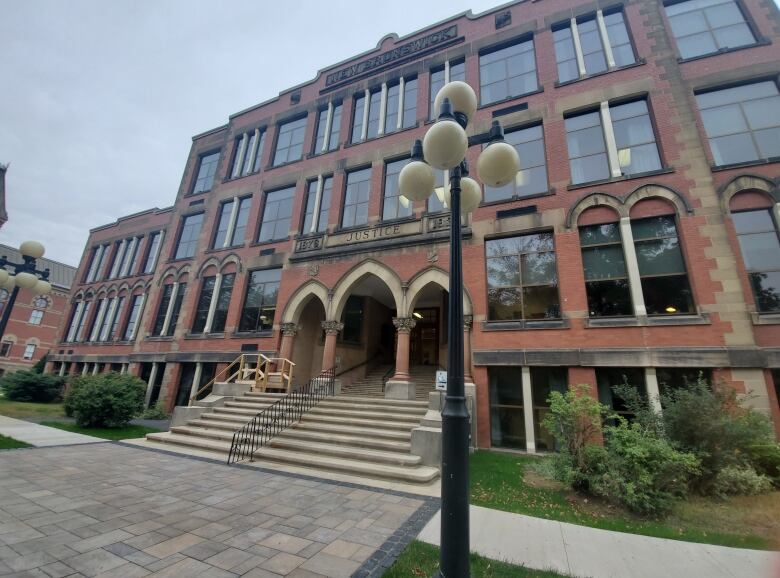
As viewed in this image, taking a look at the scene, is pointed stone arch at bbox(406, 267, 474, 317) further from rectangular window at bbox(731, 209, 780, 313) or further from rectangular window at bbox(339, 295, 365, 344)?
rectangular window at bbox(731, 209, 780, 313)

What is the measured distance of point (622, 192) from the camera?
11.1m

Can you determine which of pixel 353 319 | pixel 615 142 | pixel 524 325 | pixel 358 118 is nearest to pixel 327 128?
pixel 358 118

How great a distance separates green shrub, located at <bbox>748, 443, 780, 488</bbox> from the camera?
668 centimetres

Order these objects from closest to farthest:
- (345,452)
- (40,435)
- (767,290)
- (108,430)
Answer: (345,452), (767,290), (40,435), (108,430)

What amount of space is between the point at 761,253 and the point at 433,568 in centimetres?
1221

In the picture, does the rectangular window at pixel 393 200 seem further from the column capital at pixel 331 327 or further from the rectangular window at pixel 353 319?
the column capital at pixel 331 327

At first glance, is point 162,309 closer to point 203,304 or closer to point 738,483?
point 203,304

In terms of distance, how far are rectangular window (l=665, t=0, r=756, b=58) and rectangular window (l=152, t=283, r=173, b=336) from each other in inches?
1043

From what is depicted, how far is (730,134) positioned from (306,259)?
15888 mm

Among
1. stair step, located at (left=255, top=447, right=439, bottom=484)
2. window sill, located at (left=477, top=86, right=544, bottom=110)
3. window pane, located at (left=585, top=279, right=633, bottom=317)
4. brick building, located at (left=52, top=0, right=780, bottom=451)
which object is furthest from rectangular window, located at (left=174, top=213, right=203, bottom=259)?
window pane, located at (left=585, top=279, right=633, bottom=317)

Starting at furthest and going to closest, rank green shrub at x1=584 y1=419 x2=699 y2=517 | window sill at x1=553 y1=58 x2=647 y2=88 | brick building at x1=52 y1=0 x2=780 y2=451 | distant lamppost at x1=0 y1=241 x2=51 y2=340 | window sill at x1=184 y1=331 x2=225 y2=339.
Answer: window sill at x1=184 y1=331 x2=225 y2=339, window sill at x1=553 y1=58 x2=647 y2=88, brick building at x1=52 y1=0 x2=780 y2=451, distant lamppost at x1=0 y1=241 x2=51 y2=340, green shrub at x1=584 y1=419 x2=699 y2=517

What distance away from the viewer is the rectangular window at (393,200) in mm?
14570

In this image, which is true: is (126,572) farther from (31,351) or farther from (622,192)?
(31,351)

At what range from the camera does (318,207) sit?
16672 mm
